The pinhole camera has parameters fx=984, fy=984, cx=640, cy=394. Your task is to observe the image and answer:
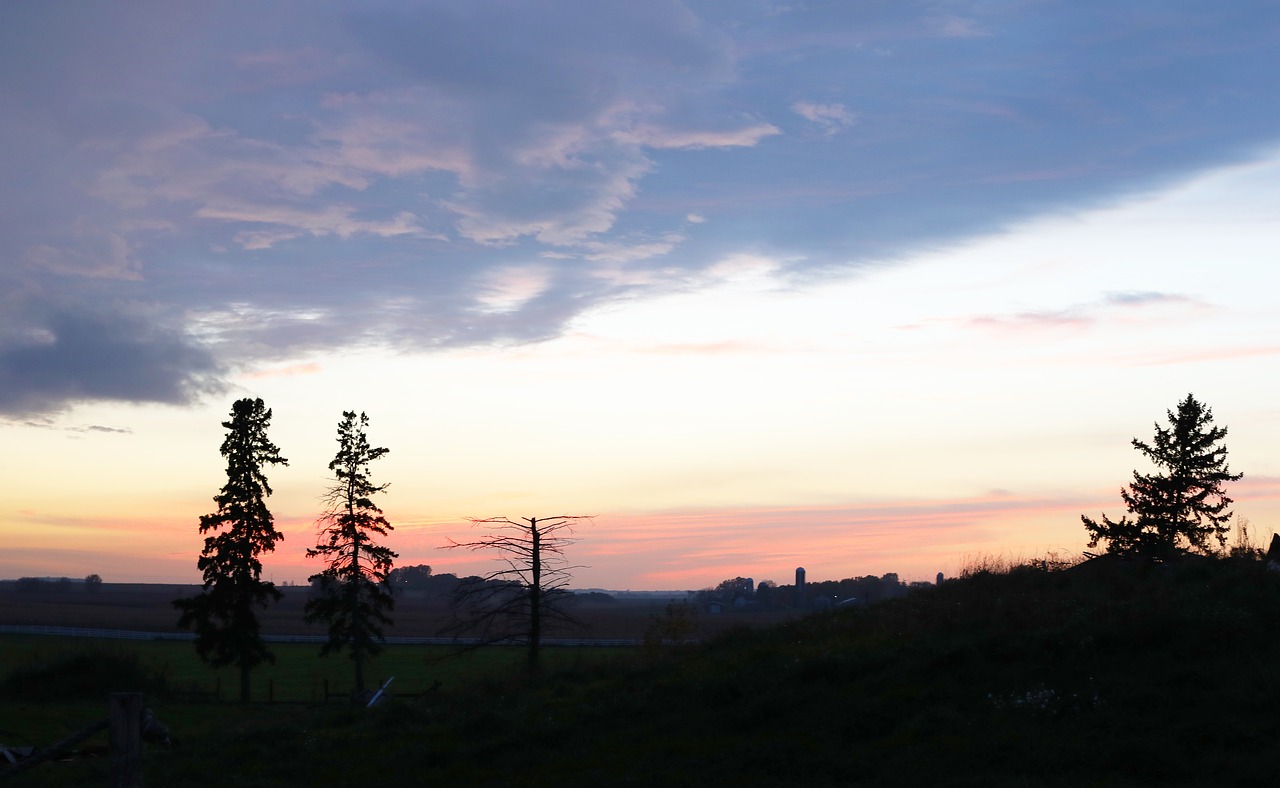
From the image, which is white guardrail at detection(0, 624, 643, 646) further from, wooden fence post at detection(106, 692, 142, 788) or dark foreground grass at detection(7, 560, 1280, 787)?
wooden fence post at detection(106, 692, 142, 788)

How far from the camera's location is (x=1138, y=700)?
1717 cm

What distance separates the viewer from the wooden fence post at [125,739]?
11852 mm

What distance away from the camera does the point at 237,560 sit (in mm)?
54531

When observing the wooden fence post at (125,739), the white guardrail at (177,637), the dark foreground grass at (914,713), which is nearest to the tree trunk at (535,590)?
the dark foreground grass at (914,713)

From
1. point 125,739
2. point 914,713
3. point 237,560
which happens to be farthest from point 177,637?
point 125,739

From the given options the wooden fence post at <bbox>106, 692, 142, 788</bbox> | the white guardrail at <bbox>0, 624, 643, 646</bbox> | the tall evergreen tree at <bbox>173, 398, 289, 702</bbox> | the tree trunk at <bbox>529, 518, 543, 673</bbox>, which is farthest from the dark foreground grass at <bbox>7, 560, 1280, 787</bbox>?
the white guardrail at <bbox>0, 624, 643, 646</bbox>

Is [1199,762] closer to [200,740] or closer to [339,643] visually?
[200,740]

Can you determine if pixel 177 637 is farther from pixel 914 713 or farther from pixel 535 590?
pixel 914 713

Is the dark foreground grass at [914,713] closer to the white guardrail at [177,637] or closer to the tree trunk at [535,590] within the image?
the tree trunk at [535,590]

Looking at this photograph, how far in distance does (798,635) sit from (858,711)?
9.40 metres

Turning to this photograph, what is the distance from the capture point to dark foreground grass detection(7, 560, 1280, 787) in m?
16.0

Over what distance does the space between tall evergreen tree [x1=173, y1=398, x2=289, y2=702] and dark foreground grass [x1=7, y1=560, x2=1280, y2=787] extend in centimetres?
2900

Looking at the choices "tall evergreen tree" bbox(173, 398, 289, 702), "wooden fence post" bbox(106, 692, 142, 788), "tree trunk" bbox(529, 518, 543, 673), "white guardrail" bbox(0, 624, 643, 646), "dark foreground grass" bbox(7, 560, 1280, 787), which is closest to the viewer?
"wooden fence post" bbox(106, 692, 142, 788)

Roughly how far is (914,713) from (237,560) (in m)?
45.2
